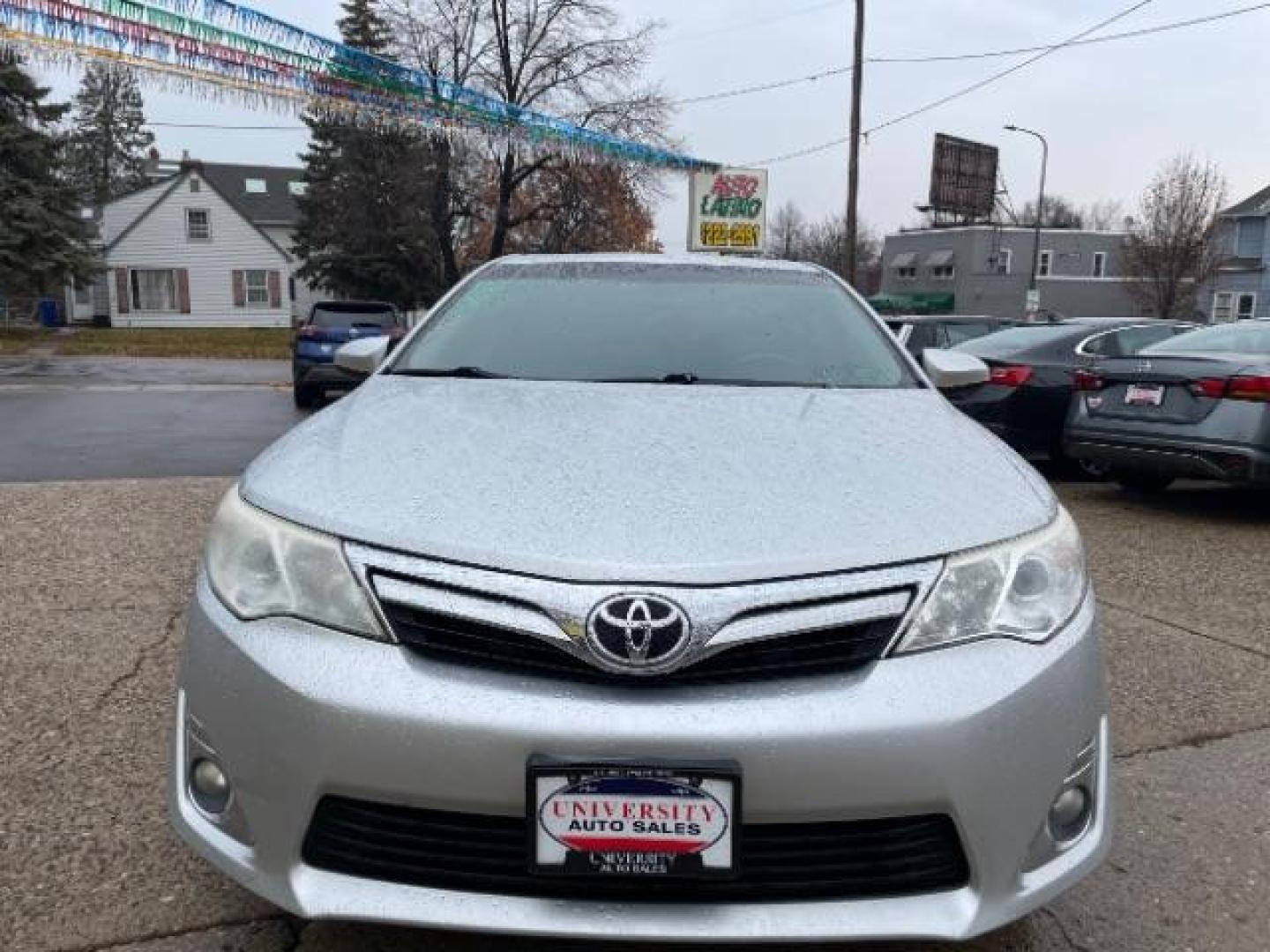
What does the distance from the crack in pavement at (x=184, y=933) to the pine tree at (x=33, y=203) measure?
3232 cm

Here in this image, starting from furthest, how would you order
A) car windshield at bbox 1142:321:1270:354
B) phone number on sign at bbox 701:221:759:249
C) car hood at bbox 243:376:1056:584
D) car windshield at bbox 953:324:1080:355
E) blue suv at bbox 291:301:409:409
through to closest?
phone number on sign at bbox 701:221:759:249, blue suv at bbox 291:301:409:409, car windshield at bbox 953:324:1080:355, car windshield at bbox 1142:321:1270:354, car hood at bbox 243:376:1056:584

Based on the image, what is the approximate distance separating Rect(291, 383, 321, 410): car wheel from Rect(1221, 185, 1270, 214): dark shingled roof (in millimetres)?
40097

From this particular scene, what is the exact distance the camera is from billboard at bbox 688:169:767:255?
1939 cm

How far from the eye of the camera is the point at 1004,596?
1.90 metres

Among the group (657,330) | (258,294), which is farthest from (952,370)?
(258,294)

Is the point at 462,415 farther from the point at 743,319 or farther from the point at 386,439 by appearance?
the point at 743,319

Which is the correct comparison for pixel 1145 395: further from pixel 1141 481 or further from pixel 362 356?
pixel 362 356

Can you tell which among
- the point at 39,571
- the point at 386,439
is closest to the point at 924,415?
the point at 386,439

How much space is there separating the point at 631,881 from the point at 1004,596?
84cm

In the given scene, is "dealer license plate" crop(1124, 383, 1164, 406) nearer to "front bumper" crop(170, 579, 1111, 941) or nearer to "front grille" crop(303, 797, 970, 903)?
"front bumper" crop(170, 579, 1111, 941)

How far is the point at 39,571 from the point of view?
191 inches

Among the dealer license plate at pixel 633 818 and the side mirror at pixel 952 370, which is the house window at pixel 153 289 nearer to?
the side mirror at pixel 952 370

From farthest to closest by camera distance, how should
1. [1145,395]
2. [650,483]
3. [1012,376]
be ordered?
[1012,376]
[1145,395]
[650,483]

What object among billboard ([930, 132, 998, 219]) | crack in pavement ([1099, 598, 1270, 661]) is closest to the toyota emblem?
crack in pavement ([1099, 598, 1270, 661])
